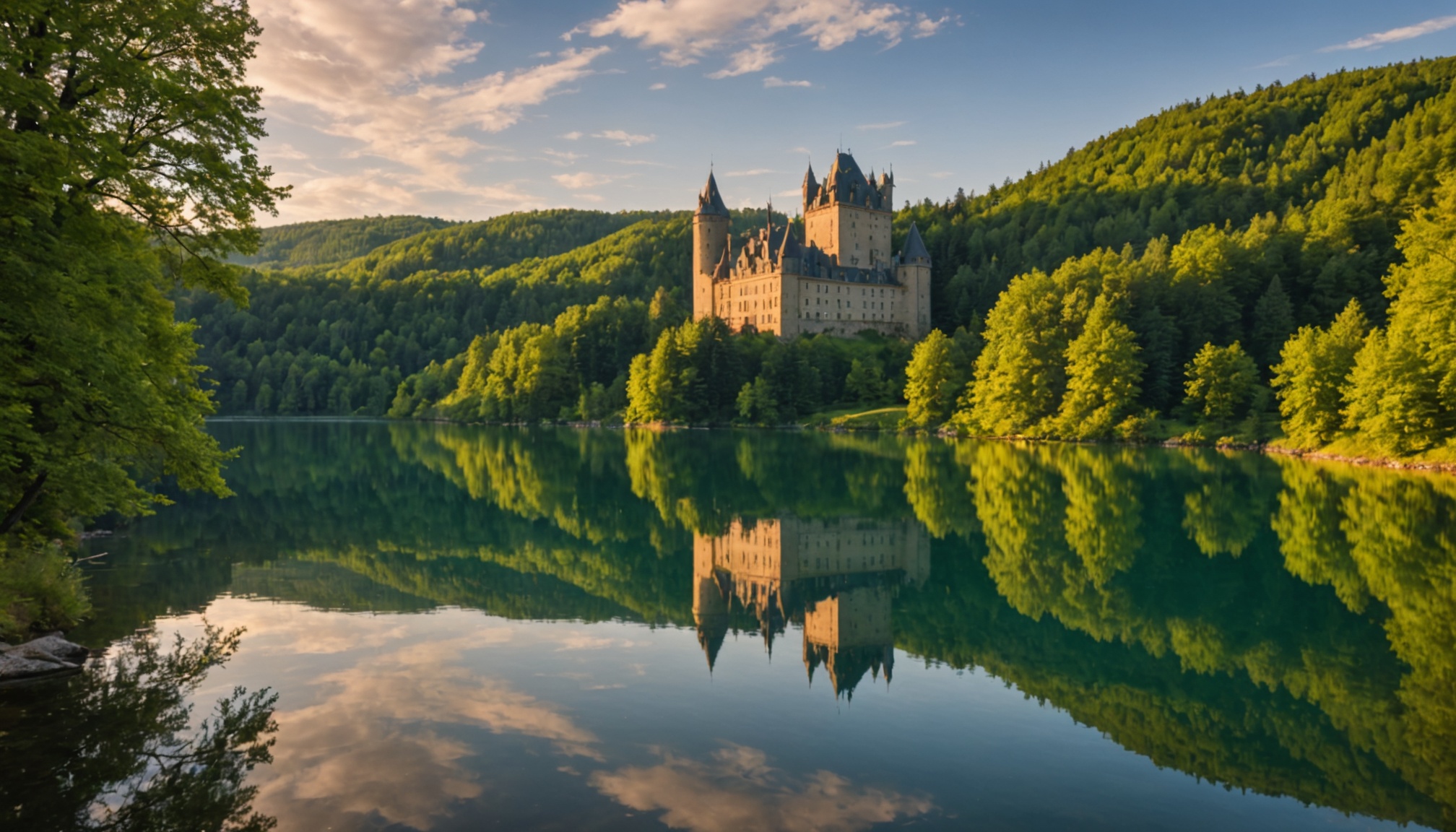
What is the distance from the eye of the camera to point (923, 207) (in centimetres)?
14375

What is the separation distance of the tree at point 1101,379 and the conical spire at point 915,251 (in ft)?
168

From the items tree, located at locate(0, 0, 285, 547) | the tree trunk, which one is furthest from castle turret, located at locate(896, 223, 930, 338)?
the tree trunk

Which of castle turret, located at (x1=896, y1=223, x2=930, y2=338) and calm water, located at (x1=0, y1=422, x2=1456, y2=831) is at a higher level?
castle turret, located at (x1=896, y1=223, x2=930, y2=338)

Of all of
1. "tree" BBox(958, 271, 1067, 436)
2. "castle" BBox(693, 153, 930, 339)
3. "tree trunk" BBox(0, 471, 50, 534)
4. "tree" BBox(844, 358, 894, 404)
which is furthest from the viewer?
"castle" BBox(693, 153, 930, 339)

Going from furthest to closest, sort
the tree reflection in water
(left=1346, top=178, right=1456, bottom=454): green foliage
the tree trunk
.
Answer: (left=1346, top=178, right=1456, bottom=454): green foliage
the tree trunk
the tree reflection in water

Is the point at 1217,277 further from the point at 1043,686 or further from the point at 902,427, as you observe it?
the point at 1043,686

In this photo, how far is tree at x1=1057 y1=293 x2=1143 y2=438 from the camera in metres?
59.5

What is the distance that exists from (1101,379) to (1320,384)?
45.5 ft

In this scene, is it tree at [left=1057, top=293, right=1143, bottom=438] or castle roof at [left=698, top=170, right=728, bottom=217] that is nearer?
tree at [left=1057, top=293, right=1143, bottom=438]

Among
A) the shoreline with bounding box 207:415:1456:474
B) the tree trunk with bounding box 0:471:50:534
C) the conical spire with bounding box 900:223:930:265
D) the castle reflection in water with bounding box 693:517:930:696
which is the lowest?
the castle reflection in water with bounding box 693:517:930:696

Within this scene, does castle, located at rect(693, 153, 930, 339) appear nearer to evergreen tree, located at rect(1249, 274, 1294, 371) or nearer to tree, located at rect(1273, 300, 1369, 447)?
evergreen tree, located at rect(1249, 274, 1294, 371)

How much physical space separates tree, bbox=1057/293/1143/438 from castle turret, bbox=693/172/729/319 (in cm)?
6043

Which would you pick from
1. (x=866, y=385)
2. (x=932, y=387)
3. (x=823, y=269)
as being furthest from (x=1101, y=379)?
(x=823, y=269)

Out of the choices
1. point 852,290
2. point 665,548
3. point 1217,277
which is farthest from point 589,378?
point 665,548
